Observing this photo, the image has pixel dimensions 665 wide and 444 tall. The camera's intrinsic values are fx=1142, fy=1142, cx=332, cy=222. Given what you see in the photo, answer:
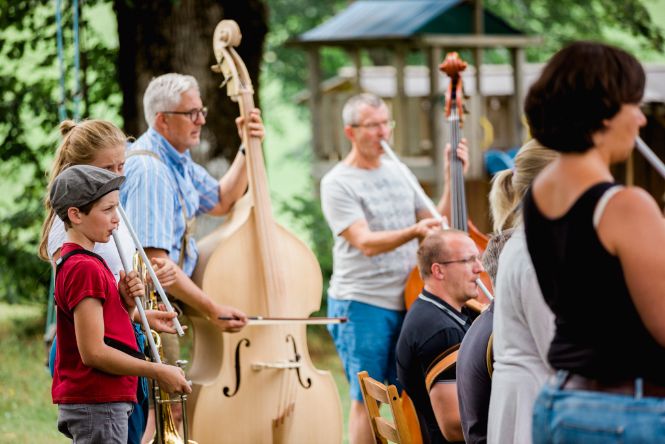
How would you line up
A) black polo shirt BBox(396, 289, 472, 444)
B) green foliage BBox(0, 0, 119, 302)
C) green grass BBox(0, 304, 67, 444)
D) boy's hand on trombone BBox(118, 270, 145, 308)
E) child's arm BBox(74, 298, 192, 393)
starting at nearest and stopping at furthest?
1. child's arm BBox(74, 298, 192, 393)
2. boy's hand on trombone BBox(118, 270, 145, 308)
3. black polo shirt BBox(396, 289, 472, 444)
4. green grass BBox(0, 304, 67, 444)
5. green foliage BBox(0, 0, 119, 302)

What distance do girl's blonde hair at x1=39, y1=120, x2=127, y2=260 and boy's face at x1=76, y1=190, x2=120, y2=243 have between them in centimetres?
40

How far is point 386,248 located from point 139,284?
6.37 feet

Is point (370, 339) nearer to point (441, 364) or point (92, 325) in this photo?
point (441, 364)

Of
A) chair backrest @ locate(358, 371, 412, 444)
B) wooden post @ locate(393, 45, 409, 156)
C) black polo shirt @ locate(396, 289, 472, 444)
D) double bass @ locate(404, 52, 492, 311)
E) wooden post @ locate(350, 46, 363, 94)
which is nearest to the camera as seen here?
chair backrest @ locate(358, 371, 412, 444)

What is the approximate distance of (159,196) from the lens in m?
4.43

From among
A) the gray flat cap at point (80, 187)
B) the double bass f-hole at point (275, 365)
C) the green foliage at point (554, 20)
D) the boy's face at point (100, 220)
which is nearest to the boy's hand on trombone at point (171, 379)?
the boy's face at point (100, 220)

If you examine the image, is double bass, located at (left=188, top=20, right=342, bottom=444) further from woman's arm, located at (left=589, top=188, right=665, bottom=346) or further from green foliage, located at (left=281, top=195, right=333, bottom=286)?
green foliage, located at (left=281, top=195, right=333, bottom=286)

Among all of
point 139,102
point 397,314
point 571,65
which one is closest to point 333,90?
point 139,102

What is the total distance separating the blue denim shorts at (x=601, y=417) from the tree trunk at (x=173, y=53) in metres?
5.61

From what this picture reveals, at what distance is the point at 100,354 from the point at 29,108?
5.79 m

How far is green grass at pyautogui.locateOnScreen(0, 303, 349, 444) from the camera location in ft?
21.9

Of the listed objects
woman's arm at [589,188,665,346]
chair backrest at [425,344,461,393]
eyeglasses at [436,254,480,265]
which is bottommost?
chair backrest at [425,344,461,393]

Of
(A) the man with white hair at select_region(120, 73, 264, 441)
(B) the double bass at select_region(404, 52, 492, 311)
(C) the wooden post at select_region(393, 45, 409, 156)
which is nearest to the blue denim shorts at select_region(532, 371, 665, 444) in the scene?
(A) the man with white hair at select_region(120, 73, 264, 441)

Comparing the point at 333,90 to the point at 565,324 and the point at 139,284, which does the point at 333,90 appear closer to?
the point at 139,284
